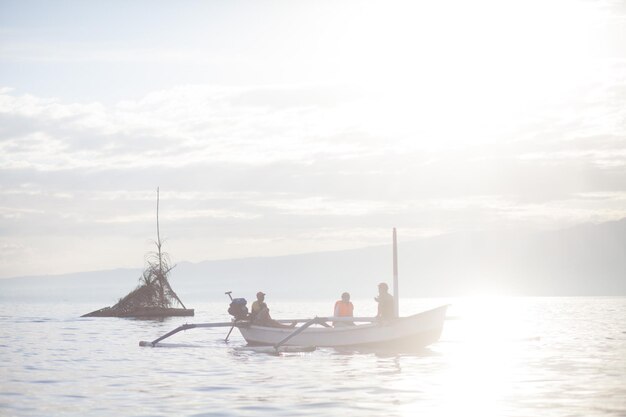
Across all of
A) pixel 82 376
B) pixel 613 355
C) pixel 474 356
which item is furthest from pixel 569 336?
pixel 82 376

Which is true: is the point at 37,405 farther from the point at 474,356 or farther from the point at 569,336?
the point at 569,336

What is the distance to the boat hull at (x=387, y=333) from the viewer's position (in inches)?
1510

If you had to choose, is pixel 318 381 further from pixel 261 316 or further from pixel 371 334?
pixel 261 316

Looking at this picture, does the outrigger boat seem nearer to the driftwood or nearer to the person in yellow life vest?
the person in yellow life vest

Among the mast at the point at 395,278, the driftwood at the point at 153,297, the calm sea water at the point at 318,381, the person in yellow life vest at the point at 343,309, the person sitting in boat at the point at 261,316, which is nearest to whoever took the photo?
the calm sea water at the point at 318,381

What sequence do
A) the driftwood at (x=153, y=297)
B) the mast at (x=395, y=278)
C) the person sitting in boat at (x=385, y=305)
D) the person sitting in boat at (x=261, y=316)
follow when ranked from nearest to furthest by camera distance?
the person sitting in boat at (x=385, y=305) → the mast at (x=395, y=278) → the person sitting in boat at (x=261, y=316) → the driftwood at (x=153, y=297)

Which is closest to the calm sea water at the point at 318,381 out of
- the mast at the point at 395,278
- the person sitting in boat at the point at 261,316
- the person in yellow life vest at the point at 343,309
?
the person in yellow life vest at the point at 343,309

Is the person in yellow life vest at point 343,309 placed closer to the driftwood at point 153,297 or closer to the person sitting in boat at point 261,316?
the person sitting in boat at point 261,316

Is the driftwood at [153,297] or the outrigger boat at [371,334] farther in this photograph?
the driftwood at [153,297]

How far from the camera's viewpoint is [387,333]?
38.4 meters

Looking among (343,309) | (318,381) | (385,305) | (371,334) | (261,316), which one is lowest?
(318,381)

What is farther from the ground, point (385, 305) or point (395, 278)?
point (395, 278)

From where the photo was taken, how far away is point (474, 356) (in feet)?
126

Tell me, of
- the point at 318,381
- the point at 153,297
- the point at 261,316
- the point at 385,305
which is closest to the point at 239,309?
the point at 261,316
